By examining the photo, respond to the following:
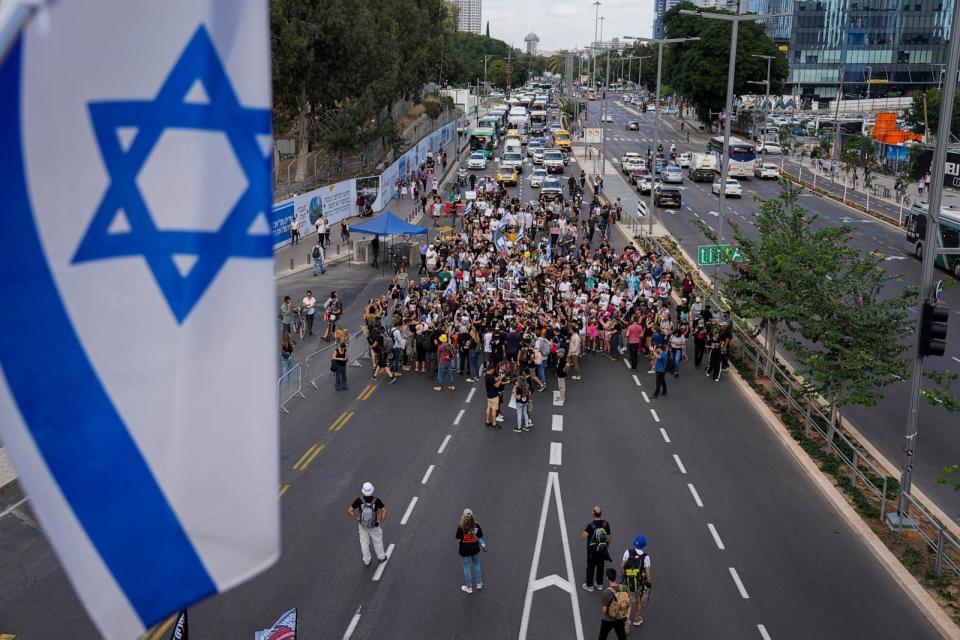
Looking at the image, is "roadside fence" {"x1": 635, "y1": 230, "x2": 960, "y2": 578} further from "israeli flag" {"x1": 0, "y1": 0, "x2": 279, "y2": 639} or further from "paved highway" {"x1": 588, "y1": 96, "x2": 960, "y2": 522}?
"israeli flag" {"x1": 0, "y1": 0, "x2": 279, "y2": 639}

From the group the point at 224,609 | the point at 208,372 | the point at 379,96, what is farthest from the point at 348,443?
the point at 379,96

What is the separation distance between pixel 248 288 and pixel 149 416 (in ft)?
2.36

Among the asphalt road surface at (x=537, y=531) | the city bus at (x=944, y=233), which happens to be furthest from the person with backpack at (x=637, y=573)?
the city bus at (x=944, y=233)

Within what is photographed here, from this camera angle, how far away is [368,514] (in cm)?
1463

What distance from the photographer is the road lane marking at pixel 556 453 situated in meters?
19.5

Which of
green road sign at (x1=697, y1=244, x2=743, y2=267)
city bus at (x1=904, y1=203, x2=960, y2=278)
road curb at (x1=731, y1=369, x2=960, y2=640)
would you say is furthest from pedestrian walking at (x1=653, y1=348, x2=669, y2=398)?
city bus at (x1=904, y1=203, x2=960, y2=278)

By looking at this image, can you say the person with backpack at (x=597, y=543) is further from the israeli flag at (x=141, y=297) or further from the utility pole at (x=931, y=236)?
the israeli flag at (x=141, y=297)

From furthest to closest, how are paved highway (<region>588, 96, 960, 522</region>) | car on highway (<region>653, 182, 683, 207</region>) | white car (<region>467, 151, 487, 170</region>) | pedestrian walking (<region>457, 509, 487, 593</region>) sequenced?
white car (<region>467, 151, 487, 170</region>) < car on highway (<region>653, 182, 683, 207</region>) < paved highway (<region>588, 96, 960, 522</region>) < pedestrian walking (<region>457, 509, 487, 593</region>)

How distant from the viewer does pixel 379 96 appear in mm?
64562

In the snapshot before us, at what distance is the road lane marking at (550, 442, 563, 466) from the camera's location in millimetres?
19500

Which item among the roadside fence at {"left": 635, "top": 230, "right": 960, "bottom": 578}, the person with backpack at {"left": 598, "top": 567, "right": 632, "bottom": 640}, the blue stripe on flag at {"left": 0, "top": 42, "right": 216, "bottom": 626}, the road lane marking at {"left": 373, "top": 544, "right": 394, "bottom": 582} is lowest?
the road lane marking at {"left": 373, "top": 544, "right": 394, "bottom": 582}

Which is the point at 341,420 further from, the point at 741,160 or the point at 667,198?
the point at 741,160

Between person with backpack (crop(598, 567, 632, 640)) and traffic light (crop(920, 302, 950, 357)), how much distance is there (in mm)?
7304

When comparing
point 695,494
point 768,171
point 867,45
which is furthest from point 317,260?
point 867,45
